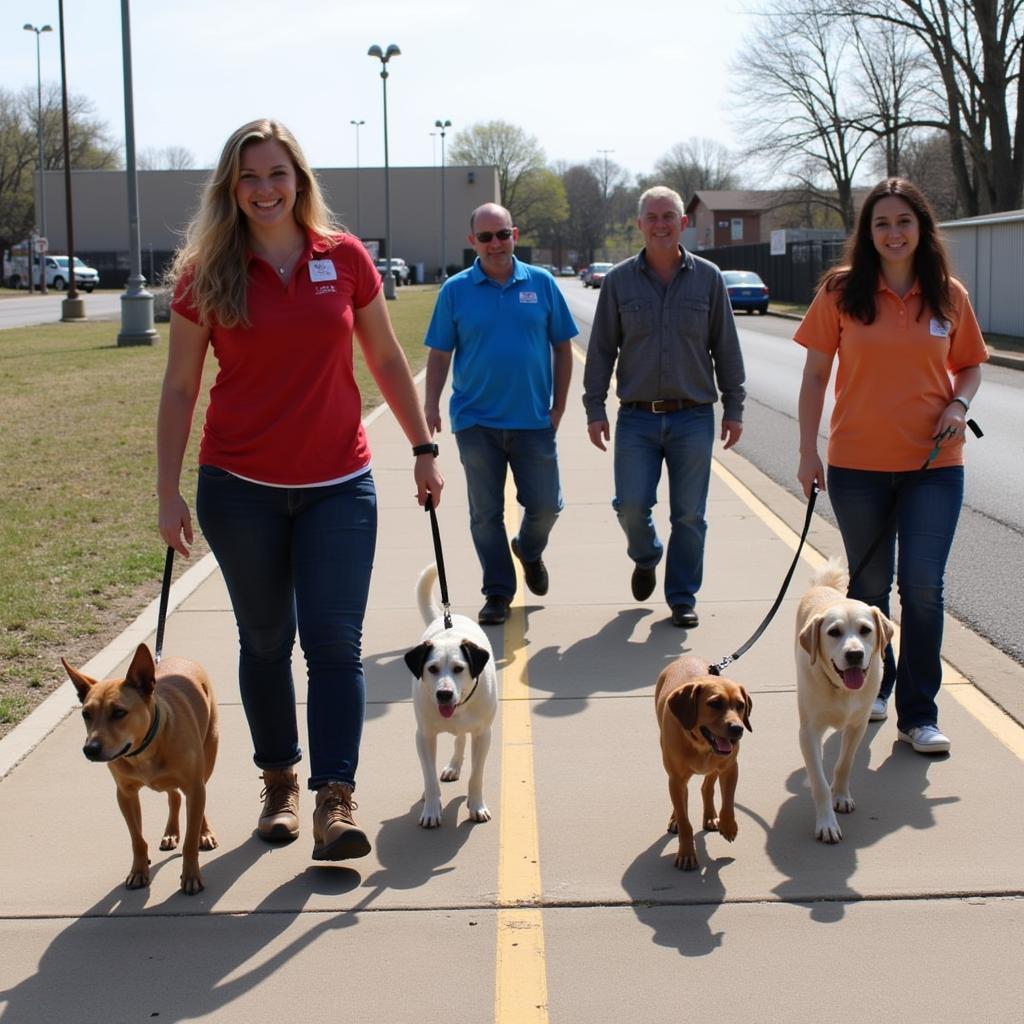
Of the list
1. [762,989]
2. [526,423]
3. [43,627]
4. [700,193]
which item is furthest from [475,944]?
[700,193]

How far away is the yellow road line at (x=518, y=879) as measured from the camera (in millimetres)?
3422

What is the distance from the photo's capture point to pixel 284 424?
422cm

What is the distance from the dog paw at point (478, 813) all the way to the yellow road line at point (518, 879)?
2.0 inches

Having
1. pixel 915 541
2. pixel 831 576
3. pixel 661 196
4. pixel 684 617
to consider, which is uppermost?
pixel 661 196

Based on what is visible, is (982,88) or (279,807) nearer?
(279,807)

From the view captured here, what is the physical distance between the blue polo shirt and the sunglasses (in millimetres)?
169

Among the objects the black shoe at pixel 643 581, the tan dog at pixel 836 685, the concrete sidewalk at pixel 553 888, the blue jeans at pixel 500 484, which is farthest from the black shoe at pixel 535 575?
the tan dog at pixel 836 685

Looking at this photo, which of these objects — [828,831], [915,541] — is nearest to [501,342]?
[915,541]

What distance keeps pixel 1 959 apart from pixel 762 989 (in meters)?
2.01

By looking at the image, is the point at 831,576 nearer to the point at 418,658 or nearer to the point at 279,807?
the point at 418,658

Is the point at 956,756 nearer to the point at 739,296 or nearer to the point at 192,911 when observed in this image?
the point at 192,911

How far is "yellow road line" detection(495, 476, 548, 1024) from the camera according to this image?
342cm

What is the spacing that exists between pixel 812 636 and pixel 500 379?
9.54 ft

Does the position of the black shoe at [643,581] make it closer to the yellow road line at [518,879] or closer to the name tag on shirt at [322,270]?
the yellow road line at [518,879]
